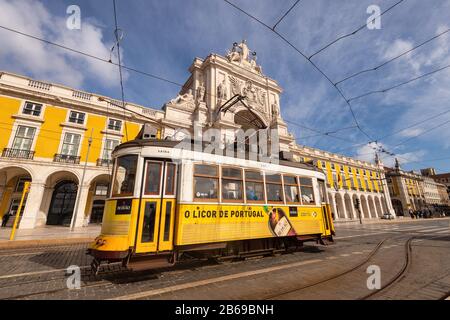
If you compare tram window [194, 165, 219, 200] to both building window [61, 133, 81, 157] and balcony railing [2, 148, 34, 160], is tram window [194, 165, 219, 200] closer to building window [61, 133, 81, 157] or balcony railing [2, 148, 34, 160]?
building window [61, 133, 81, 157]

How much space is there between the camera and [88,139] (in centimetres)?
1933

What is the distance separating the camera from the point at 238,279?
4.95 meters

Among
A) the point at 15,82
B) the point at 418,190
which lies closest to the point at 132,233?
the point at 15,82

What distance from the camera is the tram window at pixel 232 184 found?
622cm

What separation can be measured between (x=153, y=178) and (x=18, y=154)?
18905 mm

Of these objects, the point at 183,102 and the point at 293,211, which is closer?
the point at 293,211

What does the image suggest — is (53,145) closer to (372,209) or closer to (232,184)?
(232,184)

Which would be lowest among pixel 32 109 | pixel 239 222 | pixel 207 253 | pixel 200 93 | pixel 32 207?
pixel 207 253

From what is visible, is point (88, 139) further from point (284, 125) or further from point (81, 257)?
point (284, 125)

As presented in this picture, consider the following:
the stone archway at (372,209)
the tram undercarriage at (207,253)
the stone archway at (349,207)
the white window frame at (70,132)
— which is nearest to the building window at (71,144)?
the white window frame at (70,132)

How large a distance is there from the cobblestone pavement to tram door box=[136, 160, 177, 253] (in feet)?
2.97

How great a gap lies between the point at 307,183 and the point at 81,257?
9144 mm

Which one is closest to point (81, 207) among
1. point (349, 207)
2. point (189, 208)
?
Result: point (189, 208)

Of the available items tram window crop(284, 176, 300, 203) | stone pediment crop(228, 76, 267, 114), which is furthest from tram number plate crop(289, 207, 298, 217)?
stone pediment crop(228, 76, 267, 114)
